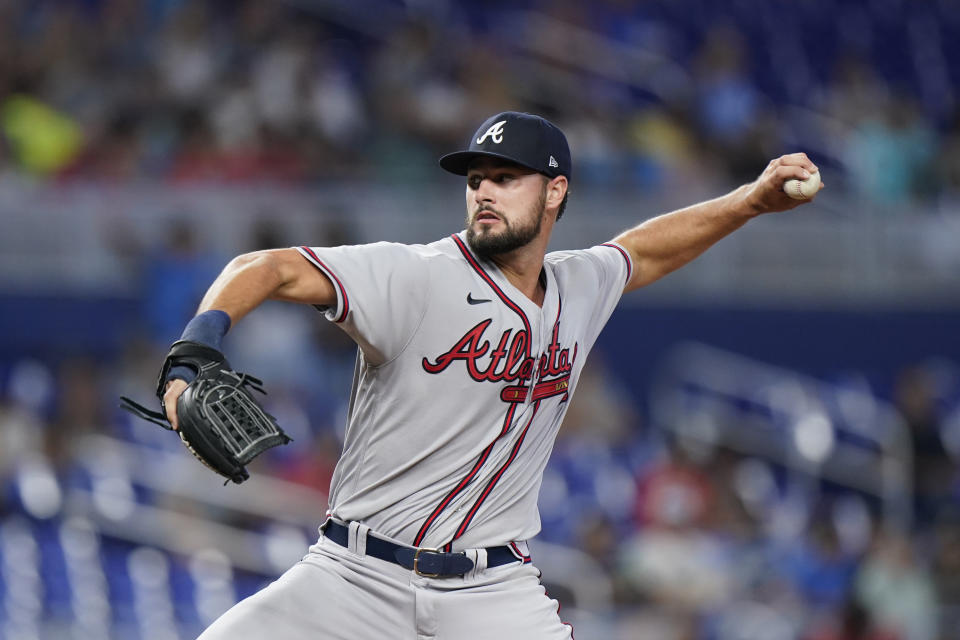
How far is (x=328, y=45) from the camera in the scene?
12.1m

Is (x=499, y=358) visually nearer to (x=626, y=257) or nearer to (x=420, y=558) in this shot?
(x=420, y=558)

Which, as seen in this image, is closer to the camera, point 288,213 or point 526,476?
point 526,476

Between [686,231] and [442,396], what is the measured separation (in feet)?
4.12

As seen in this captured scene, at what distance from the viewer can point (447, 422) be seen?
162 inches

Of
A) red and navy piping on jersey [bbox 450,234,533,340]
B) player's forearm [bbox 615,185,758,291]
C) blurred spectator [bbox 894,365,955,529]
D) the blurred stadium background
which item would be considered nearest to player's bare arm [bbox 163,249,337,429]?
red and navy piping on jersey [bbox 450,234,533,340]

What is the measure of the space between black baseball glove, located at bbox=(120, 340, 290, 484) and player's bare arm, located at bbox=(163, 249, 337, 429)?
0.14ft

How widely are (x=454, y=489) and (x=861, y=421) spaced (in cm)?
680

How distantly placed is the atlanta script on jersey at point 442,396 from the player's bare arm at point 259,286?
0.26 ft

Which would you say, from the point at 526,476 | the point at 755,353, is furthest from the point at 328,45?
the point at 526,476

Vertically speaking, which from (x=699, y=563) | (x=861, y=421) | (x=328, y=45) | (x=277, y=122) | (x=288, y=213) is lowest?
(x=699, y=563)

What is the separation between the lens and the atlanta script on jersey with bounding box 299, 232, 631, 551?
13.1ft

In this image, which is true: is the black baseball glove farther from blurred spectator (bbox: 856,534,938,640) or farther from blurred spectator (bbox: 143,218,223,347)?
blurred spectator (bbox: 143,218,223,347)

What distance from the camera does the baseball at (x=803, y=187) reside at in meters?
4.67

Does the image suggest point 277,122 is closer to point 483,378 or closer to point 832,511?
point 832,511
